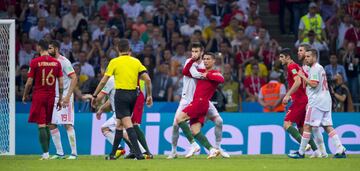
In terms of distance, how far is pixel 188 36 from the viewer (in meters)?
29.0

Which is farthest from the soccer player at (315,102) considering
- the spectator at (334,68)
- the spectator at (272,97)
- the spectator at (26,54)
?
the spectator at (26,54)

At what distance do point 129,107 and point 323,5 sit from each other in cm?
1332

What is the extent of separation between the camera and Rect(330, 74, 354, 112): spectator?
1025 inches

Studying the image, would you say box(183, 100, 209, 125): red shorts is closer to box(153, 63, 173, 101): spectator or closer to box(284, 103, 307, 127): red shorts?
box(284, 103, 307, 127): red shorts

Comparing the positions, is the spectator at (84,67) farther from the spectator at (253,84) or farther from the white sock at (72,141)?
the white sock at (72,141)

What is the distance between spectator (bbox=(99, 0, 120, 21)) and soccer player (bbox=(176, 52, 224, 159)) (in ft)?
33.3

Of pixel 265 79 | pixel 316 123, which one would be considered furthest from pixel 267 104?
pixel 316 123

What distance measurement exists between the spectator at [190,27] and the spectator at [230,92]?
2631 mm

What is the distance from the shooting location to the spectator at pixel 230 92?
26578 mm

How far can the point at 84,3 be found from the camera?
3022 cm

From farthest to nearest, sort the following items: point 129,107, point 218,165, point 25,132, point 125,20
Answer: point 125,20 < point 25,132 < point 129,107 < point 218,165

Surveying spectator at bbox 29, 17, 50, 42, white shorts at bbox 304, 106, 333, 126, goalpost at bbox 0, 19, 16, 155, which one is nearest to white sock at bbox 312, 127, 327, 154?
white shorts at bbox 304, 106, 333, 126

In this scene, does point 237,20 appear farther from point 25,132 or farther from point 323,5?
point 25,132

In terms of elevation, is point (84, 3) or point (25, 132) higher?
point (84, 3)
